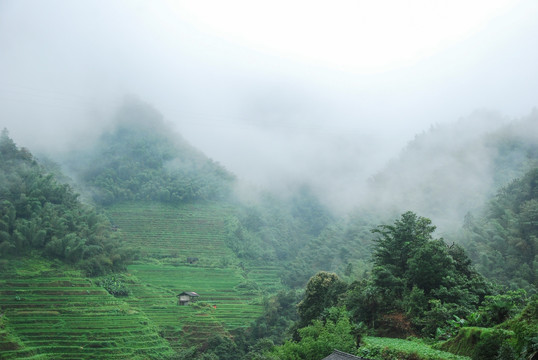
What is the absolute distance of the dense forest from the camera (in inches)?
754

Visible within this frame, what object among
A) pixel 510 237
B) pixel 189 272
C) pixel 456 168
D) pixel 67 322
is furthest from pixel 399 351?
pixel 456 168

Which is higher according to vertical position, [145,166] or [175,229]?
[145,166]

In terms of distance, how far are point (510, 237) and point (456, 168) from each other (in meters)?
30.6

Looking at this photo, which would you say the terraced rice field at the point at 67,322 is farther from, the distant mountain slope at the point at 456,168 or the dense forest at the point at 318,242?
the distant mountain slope at the point at 456,168

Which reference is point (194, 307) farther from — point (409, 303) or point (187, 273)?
point (409, 303)

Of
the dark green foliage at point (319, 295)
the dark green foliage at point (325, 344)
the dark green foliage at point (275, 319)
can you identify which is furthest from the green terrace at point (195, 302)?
the dark green foliage at point (325, 344)

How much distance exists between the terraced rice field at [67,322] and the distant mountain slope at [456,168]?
37.0 m

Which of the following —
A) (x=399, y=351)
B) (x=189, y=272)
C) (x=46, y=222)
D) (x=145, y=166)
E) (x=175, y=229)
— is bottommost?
(x=189, y=272)

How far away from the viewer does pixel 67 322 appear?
95.5 feet

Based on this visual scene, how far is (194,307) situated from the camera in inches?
1560

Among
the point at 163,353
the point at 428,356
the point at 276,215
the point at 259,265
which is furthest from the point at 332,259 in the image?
the point at 428,356

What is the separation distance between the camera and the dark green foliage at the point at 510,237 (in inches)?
1218

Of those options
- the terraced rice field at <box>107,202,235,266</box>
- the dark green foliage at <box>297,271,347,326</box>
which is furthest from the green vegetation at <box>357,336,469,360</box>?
the terraced rice field at <box>107,202,235,266</box>

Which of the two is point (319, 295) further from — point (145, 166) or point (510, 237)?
point (145, 166)
